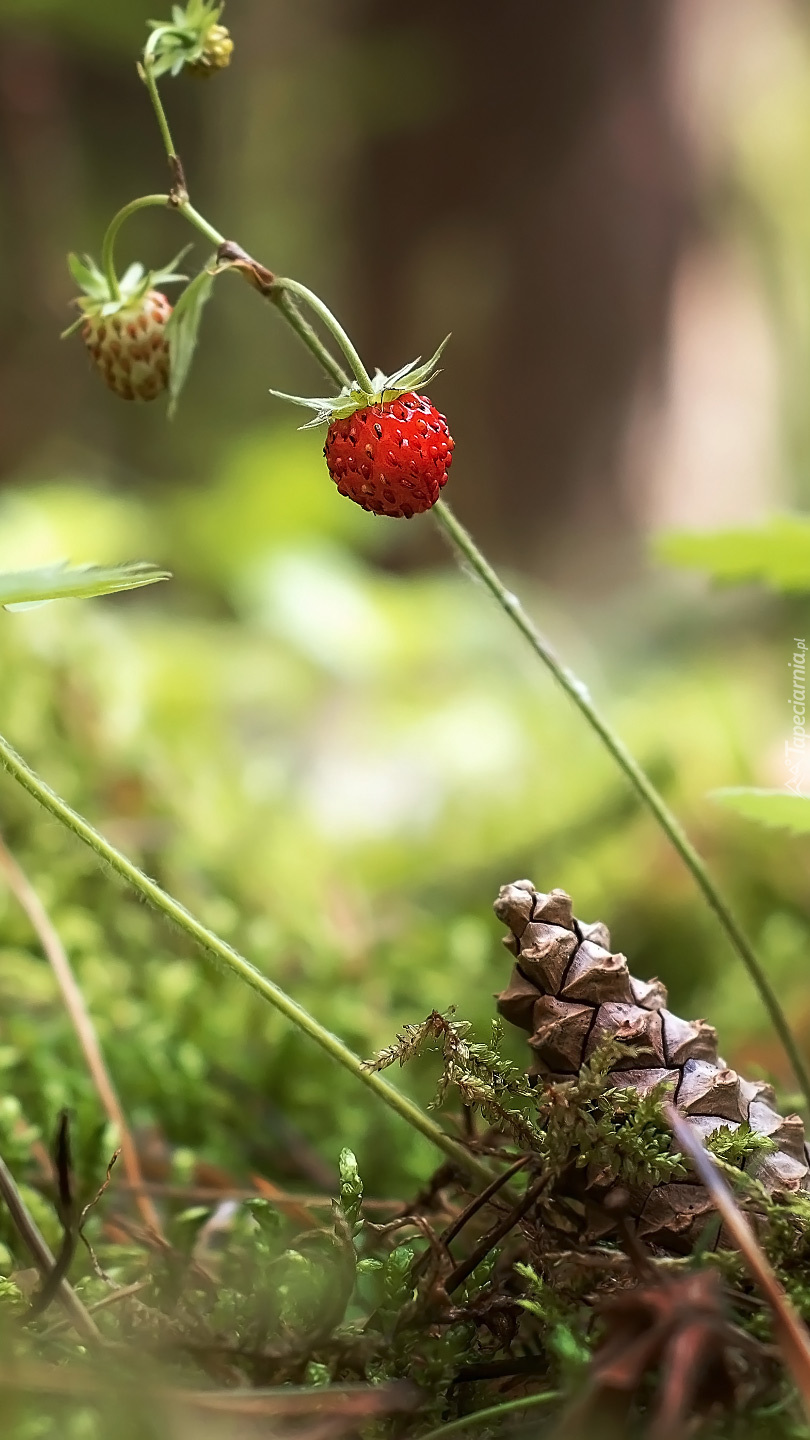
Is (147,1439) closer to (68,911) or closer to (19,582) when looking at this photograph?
(19,582)

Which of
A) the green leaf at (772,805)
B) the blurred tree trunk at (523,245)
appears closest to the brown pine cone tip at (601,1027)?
the green leaf at (772,805)

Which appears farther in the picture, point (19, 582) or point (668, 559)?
point (668, 559)

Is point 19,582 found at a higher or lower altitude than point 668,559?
lower

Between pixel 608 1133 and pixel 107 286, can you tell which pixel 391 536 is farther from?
pixel 608 1133

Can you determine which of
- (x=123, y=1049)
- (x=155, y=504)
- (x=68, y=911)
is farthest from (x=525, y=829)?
(x=155, y=504)

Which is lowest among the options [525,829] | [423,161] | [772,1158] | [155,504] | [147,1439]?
[147,1439]

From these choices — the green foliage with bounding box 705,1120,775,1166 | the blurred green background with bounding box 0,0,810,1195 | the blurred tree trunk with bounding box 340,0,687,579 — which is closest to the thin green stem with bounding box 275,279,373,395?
the green foliage with bounding box 705,1120,775,1166

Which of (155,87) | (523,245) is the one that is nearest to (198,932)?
(155,87)

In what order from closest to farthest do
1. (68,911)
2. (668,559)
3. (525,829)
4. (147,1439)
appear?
1. (147,1439)
2. (668,559)
3. (68,911)
4. (525,829)
